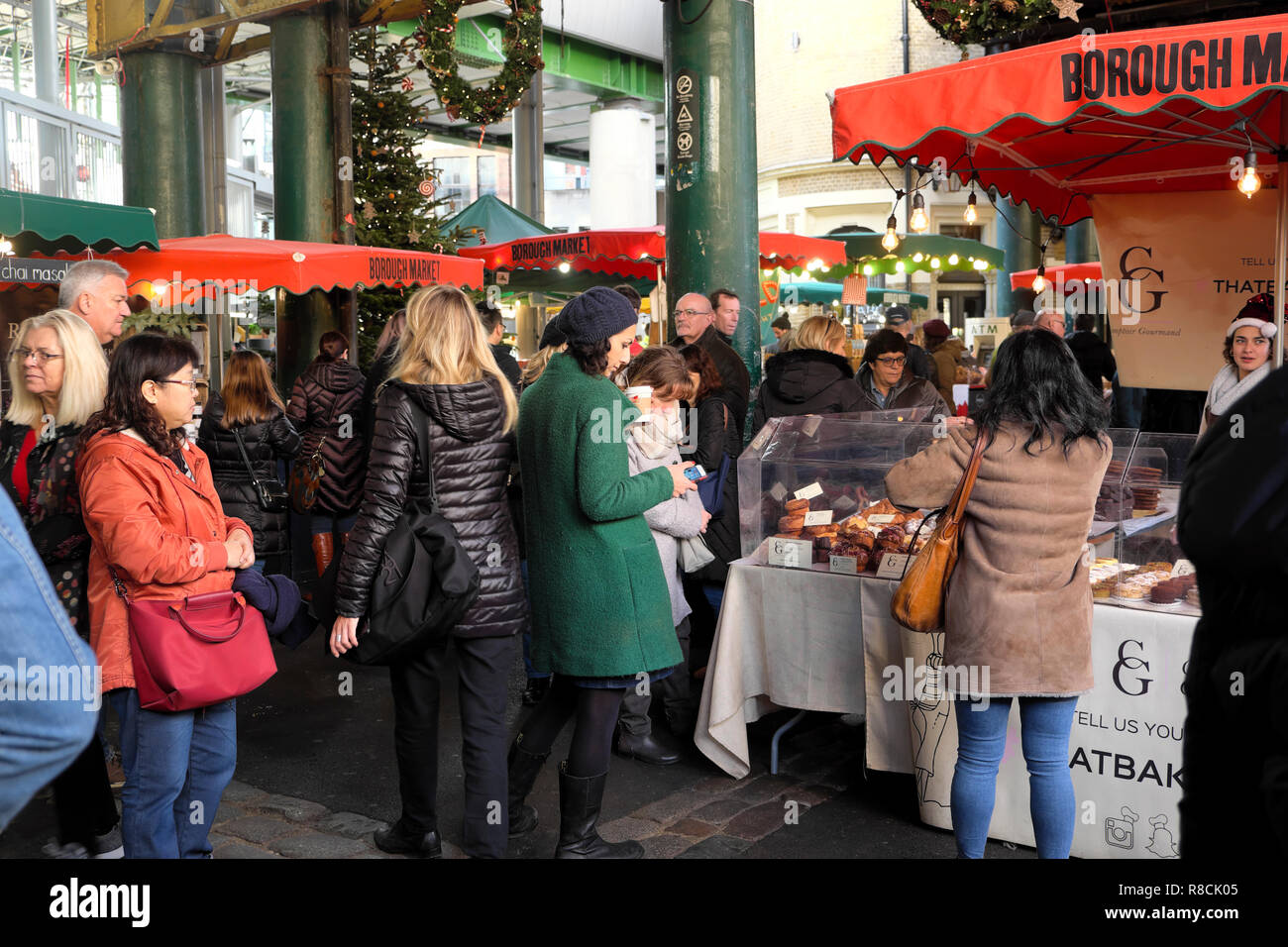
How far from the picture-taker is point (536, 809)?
15.6 feet

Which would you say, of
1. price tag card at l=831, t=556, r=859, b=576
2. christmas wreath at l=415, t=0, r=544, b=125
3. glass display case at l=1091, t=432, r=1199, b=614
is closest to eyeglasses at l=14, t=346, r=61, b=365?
price tag card at l=831, t=556, r=859, b=576

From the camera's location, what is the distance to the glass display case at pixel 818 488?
5016 millimetres

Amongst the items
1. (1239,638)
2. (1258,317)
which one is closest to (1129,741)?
(1239,638)

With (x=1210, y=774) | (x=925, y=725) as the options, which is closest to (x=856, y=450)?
(x=925, y=725)

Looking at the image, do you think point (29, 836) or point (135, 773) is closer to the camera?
point (135, 773)

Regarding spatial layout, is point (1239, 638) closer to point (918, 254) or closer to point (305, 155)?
point (305, 155)

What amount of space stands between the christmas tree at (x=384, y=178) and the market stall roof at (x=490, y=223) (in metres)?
1.37

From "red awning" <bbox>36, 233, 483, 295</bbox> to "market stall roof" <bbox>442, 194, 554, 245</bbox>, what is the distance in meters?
4.63

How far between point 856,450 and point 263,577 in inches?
103

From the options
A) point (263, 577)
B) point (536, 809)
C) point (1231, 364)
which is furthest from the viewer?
point (1231, 364)

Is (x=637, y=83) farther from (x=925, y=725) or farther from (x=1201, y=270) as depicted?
(x=925, y=725)

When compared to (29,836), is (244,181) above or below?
above

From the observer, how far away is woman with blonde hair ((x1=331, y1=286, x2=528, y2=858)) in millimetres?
3846

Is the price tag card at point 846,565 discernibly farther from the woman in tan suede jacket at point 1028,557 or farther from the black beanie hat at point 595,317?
the black beanie hat at point 595,317
